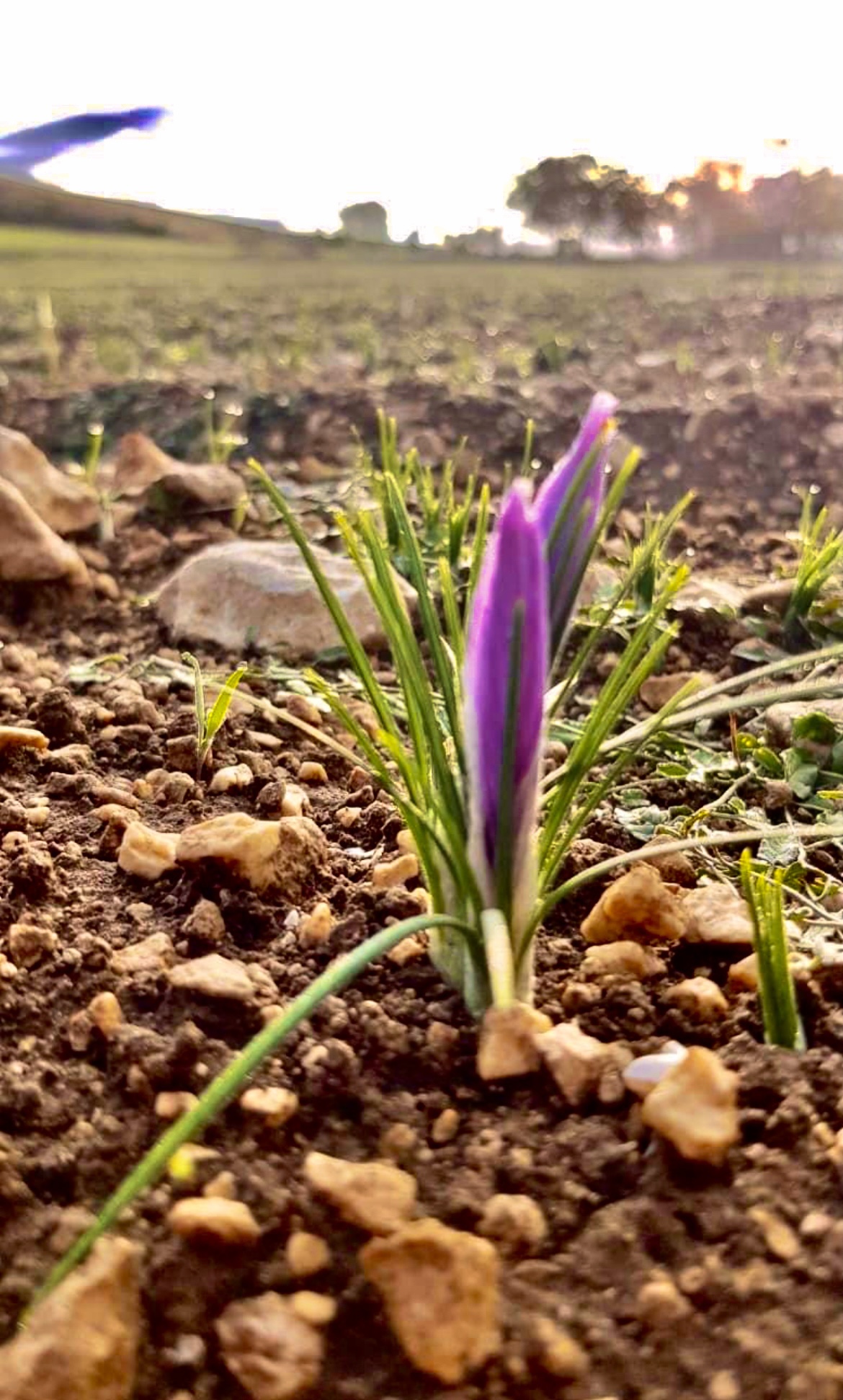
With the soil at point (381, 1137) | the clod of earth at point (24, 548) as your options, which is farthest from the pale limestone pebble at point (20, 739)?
the clod of earth at point (24, 548)

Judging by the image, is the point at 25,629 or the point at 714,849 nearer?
the point at 714,849

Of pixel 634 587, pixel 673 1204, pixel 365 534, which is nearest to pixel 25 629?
pixel 634 587

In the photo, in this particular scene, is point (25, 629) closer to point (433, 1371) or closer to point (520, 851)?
point (520, 851)

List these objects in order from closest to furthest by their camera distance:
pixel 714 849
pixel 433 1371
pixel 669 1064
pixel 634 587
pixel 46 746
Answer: pixel 433 1371 < pixel 669 1064 < pixel 714 849 < pixel 46 746 < pixel 634 587

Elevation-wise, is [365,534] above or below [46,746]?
→ above

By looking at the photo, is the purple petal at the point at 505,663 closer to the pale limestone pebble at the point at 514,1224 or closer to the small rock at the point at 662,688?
the pale limestone pebble at the point at 514,1224

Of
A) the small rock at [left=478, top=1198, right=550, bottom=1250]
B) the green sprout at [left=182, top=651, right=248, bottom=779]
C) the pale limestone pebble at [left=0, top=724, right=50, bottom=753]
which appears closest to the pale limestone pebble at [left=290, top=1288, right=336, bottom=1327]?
the small rock at [left=478, top=1198, right=550, bottom=1250]

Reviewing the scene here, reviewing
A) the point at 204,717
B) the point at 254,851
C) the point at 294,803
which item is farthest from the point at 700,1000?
the point at 204,717

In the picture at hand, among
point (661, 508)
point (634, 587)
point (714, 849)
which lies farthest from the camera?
point (661, 508)
